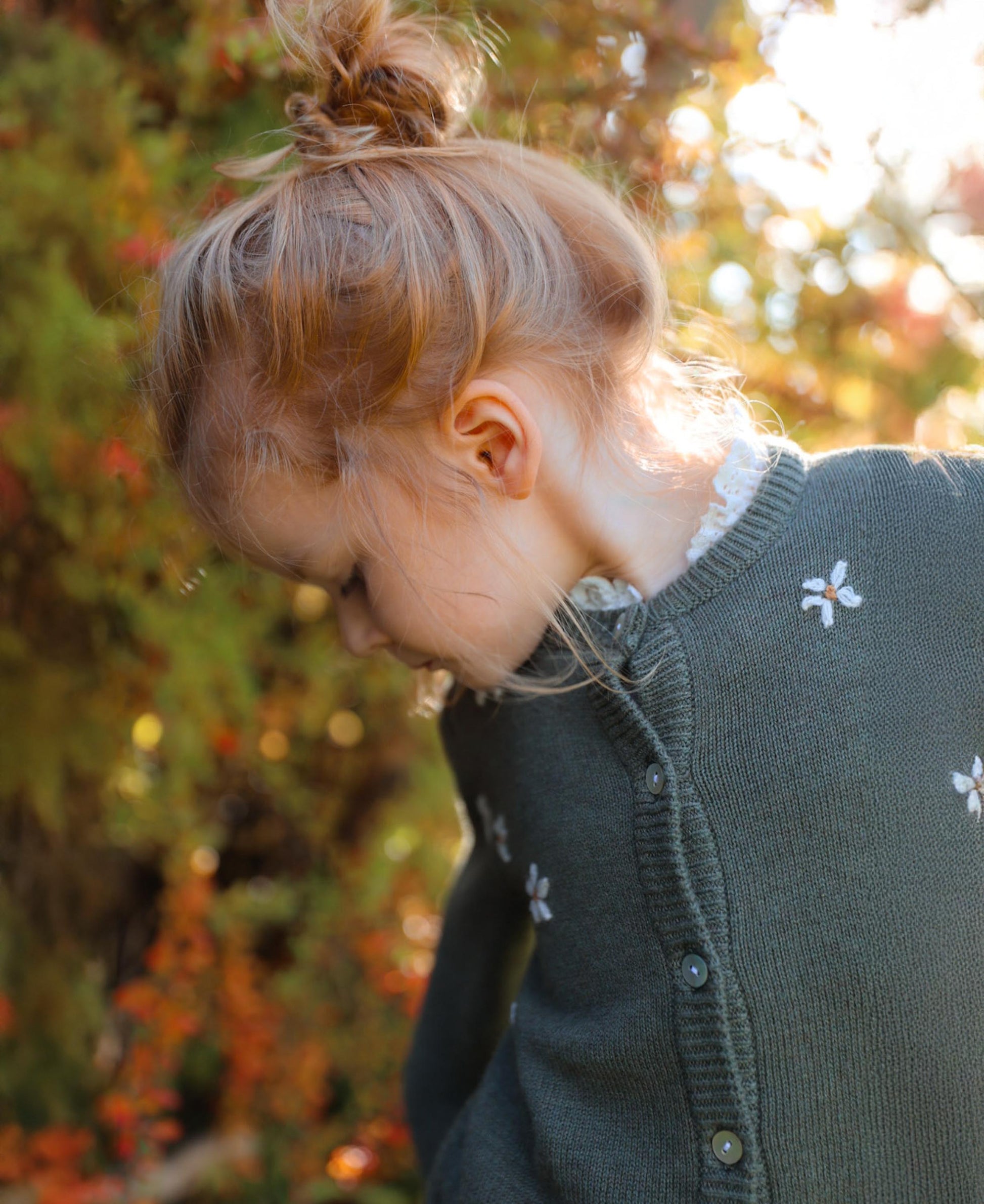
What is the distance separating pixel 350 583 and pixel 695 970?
582 millimetres

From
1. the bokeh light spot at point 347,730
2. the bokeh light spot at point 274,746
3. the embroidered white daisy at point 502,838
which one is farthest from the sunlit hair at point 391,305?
the bokeh light spot at point 347,730

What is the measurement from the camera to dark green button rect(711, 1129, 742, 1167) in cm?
103

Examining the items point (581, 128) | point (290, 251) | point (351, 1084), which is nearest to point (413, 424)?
point (290, 251)

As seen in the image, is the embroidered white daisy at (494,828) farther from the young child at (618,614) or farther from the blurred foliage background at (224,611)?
the blurred foliage background at (224,611)

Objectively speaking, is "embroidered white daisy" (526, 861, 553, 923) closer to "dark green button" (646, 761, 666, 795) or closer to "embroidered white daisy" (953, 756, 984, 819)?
"dark green button" (646, 761, 666, 795)

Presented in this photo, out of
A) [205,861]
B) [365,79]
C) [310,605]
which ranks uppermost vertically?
[365,79]

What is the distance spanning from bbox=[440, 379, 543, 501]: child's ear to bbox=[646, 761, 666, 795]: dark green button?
327 millimetres

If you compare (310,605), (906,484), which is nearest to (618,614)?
(906,484)

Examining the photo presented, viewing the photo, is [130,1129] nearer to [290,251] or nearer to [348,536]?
[348,536]

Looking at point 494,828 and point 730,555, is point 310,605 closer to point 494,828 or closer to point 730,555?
point 494,828

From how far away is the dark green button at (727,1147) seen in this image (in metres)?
1.03

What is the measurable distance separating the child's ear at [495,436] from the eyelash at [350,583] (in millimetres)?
196

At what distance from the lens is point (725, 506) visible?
47.0 inches

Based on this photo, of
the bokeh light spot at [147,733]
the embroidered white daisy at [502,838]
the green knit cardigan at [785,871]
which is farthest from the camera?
the bokeh light spot at [147,733]
